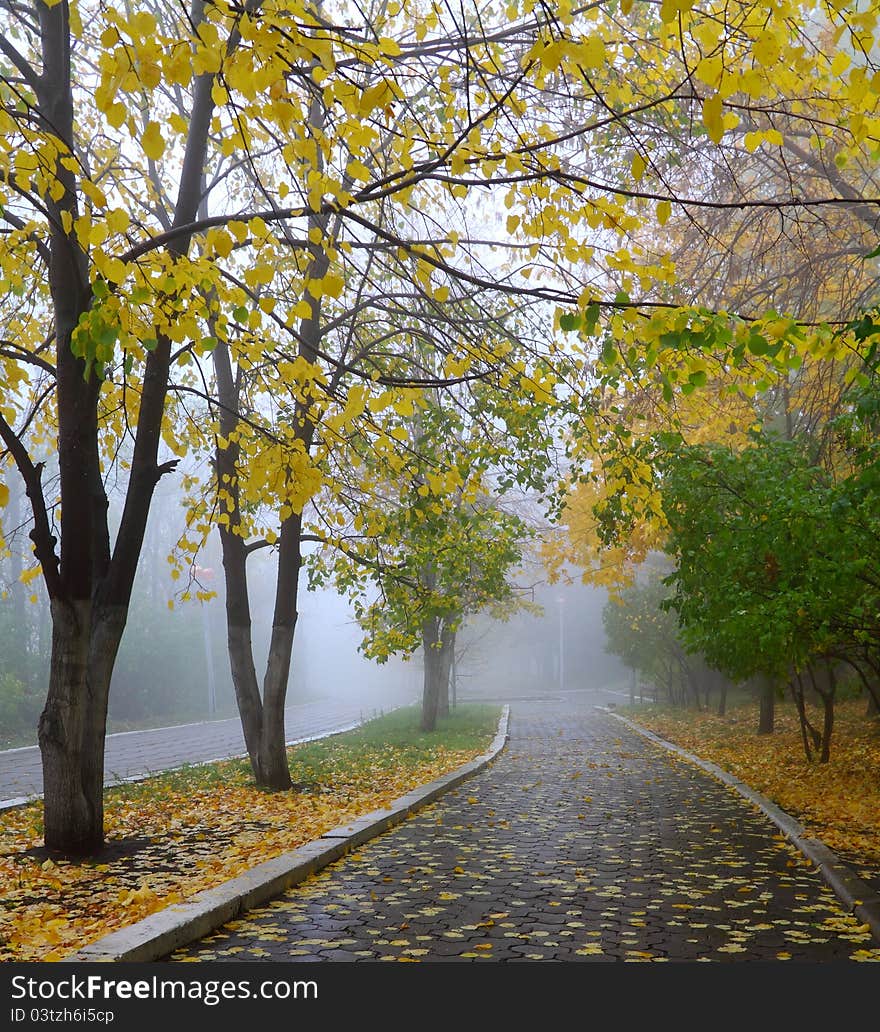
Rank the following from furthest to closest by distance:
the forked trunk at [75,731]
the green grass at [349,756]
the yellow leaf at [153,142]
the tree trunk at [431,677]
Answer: the tree trunk at [431,677]
the green grass at [349,756]
the forked trunk at [75,731]
the yellow leaf at [153,142]

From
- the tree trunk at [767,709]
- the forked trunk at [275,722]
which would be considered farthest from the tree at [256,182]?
the tree trunk at [767,709]

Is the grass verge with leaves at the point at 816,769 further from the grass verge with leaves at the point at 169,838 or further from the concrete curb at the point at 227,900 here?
the grass verge with leaves at the point at 169,838

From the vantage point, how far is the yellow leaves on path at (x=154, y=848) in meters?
5.50

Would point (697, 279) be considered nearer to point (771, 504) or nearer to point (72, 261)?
point (771, 504)

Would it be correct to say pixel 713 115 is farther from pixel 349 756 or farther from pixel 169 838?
pixel 349 756

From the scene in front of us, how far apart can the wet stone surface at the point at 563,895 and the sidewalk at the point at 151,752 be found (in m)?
6.73

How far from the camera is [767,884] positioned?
6902 millimetres

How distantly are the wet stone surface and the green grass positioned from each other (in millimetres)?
3828

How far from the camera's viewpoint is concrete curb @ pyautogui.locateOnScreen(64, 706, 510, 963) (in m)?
4.71

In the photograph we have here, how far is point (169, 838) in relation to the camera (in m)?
8.65

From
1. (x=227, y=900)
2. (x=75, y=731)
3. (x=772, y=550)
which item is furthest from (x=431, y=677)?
(x=227, y=900)

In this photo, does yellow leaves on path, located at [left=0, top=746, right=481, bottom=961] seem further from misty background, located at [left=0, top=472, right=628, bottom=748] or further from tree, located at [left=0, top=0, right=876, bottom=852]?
misty background, located at [left=0, top=472, right=628, bottom=748]

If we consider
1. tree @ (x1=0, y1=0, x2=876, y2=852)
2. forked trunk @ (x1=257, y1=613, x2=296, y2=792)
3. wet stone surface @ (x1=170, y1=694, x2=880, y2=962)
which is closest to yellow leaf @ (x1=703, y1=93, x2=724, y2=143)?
tree @ (x1=0, y1=0, x2=876, y2=852)

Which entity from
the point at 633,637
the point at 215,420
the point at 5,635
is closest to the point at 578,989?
the point at 215,420
